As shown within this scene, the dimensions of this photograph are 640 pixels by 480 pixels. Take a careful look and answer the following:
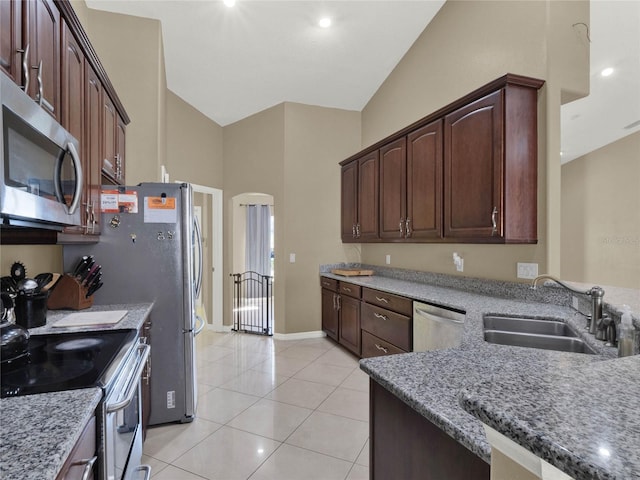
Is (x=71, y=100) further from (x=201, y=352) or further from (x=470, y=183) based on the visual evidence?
(x=201, y=352)

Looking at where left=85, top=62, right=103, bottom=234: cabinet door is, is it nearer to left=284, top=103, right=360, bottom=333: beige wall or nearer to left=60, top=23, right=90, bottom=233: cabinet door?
left=60, top=23, right=90, bottom=233: cabinet door

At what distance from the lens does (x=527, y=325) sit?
77.2 inches

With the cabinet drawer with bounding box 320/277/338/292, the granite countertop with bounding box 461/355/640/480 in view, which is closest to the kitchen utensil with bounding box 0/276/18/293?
the granite countertop with bounding box 461/355/640/480

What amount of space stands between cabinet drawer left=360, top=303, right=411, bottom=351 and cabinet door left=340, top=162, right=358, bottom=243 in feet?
3.71

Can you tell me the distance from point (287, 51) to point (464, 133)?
224 centimetres

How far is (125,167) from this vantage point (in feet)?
9.89

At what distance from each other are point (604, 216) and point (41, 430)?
538 centimetres

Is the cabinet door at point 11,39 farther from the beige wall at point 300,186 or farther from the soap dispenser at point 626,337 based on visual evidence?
the beige wall at point 300,186

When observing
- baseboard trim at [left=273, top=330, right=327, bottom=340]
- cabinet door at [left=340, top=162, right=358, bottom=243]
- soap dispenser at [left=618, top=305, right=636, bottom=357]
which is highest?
cabinet door at [left=340, top=162, right=358, bottom=243]

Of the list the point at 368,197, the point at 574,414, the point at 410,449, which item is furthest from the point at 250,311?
the point at 574,414

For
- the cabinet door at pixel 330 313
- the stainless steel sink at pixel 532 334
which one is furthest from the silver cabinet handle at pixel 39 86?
the cabinet door at pixel 330 313

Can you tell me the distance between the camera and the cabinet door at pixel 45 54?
1273 millimetres

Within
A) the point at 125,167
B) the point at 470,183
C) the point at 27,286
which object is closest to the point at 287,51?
the point at 125,167

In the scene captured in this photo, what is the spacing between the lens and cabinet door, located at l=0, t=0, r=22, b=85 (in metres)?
1.09
